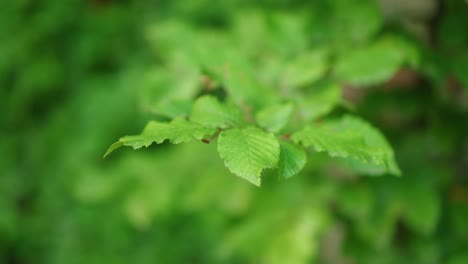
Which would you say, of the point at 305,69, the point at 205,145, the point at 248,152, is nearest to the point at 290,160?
the point at 248,152

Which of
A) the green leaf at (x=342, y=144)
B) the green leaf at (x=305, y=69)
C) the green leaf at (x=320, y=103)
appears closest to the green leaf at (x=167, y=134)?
the green leaf at (x=342, y=144)

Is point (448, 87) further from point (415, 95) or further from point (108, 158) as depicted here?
point (108, 158)

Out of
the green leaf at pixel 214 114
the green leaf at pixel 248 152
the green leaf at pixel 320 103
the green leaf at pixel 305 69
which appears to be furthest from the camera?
the green leaf at pixel 305 69

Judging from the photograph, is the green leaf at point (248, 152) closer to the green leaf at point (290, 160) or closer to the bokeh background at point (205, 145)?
the green leaf at point (290, 160)

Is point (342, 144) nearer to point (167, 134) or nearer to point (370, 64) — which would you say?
point (167, 134)

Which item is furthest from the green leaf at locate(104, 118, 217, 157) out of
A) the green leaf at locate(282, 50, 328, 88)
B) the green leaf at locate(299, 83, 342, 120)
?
the green leaf at locate(282, 50, 328, 88)

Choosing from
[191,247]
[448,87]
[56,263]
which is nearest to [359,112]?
[448,87]

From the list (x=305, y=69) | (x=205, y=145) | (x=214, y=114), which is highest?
(x=214, y=114)

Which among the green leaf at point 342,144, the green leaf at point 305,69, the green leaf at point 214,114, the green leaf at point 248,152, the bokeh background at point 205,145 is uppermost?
the green leaf at point 248,152
